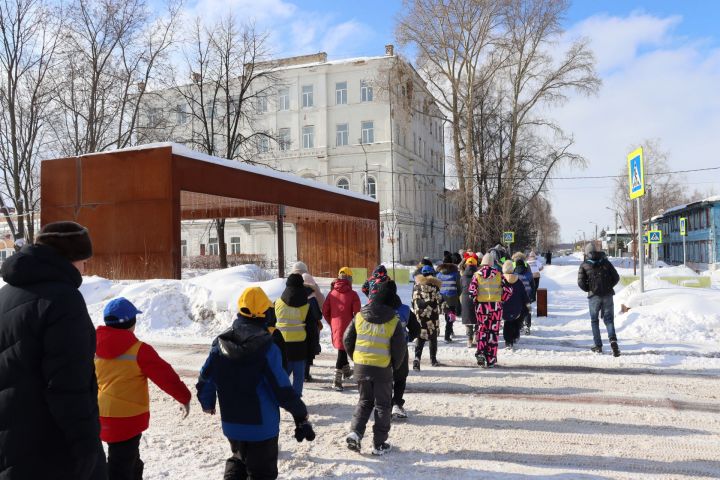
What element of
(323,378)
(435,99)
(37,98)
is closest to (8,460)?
(323,378)

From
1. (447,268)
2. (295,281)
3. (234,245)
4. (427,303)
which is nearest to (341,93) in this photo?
(234,245)

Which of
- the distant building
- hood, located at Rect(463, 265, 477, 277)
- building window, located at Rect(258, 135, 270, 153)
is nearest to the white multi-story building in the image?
building window, located at Rect(258, 135, 270, 153)

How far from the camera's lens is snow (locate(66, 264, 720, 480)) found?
4406mm

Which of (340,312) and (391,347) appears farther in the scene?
(340,312)

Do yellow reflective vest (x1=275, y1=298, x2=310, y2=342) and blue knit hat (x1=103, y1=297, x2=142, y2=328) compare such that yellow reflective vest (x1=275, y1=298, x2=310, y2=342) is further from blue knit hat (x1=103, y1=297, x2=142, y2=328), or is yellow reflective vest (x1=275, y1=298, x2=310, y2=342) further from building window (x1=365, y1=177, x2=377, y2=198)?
building window (x1=365, y1=177, x2=377, y2=198)

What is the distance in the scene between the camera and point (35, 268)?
2.33 metres

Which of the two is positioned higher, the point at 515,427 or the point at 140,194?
the point at 140,194

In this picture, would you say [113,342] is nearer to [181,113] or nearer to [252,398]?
[252,398]

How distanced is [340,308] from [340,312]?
5 cm

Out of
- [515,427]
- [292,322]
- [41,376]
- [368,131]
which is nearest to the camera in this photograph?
[41,376]

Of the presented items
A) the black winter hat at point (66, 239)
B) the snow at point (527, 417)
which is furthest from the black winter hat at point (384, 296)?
the black winter hat at point (66, 239)

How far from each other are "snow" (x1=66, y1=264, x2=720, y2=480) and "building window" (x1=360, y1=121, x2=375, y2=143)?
37348 millimetres

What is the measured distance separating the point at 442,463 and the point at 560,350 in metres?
6.08

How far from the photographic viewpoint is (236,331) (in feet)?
11.3
